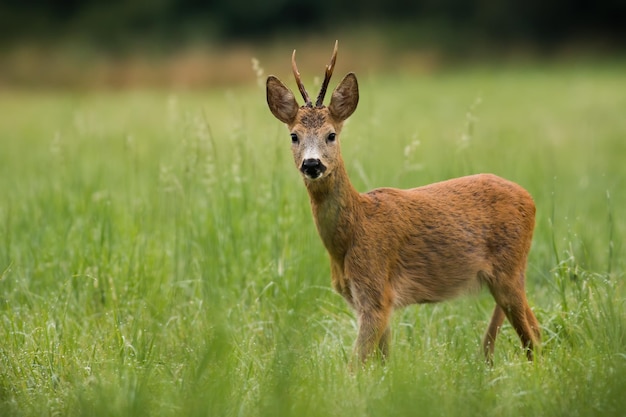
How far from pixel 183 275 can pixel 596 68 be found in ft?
72.4

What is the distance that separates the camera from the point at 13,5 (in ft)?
107

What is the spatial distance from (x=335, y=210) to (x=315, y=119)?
47cm

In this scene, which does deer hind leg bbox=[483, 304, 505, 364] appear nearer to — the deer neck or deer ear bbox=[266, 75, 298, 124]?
the deer neck

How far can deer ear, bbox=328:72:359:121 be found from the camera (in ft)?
16.8

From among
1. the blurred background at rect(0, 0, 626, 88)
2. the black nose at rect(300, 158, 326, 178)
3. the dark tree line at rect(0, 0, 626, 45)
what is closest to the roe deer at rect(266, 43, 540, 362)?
the black nose at rect(300, 158, 326, 178)

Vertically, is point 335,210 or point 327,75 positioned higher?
point 327,75

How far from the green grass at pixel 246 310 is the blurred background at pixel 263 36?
1823cm

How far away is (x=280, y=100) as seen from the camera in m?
5.18

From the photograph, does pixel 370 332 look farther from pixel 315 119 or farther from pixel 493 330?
pixel 315 119

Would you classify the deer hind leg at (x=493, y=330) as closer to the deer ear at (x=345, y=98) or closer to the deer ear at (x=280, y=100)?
the deer ear at (x=345, y=98)

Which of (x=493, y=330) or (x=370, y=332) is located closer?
(x=370, y=332)

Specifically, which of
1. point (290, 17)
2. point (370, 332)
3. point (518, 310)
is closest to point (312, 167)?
point (370, 332)

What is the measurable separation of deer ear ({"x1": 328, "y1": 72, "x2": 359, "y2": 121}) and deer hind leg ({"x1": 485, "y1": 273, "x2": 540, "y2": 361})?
3.89 ft

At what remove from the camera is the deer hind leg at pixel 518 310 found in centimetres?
510
